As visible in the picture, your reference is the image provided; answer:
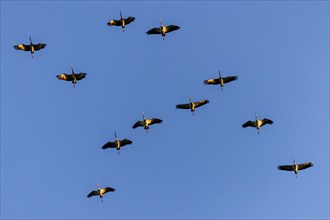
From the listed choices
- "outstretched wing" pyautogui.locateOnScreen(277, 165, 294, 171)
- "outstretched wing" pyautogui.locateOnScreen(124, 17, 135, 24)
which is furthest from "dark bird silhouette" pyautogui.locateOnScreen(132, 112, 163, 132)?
"outstretched wing" pyautogui.locateOnScreen(277, 165, 294, 171)

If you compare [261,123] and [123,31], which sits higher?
[123,31]

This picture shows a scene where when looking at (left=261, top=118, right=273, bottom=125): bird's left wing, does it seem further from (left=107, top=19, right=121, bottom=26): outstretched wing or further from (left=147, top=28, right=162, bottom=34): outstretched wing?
(left=107, top=19, right=121, bottom=26): outstretched wing

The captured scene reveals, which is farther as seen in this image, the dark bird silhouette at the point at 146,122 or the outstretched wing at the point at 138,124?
the outstretched wing at the point at 138,124

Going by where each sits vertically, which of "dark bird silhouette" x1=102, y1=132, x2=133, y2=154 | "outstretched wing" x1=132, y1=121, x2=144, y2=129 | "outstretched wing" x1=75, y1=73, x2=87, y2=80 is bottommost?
"dark bird silhouette" x1=102, y1=132, x2=133, y2=154

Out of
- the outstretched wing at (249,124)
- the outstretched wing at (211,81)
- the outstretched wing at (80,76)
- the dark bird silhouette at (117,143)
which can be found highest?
the outstretched wing at (211,81)

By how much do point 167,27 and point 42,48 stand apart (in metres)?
22.0

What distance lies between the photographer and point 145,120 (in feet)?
460

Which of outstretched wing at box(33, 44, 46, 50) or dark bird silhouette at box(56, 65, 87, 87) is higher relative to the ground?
outstretched wing at box(33, 44, 46, 50)

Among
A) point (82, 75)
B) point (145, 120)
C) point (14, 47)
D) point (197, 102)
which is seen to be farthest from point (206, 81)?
point (14, 47)

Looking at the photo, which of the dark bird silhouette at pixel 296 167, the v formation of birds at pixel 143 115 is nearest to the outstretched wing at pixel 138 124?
the v formation of birds at pixel 143 115

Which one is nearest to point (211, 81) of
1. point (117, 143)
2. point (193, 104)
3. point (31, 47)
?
point (193, 104)

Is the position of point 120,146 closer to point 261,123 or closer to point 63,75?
point 63,75

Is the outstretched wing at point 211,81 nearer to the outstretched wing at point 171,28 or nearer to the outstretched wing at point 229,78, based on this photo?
the outstretched wing at point 229,78

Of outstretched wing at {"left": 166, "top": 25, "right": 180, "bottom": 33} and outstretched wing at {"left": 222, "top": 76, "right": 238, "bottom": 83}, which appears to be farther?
outstretched wing at {"left": 166, "top": 25, "right": 180, "bottom": 33}
